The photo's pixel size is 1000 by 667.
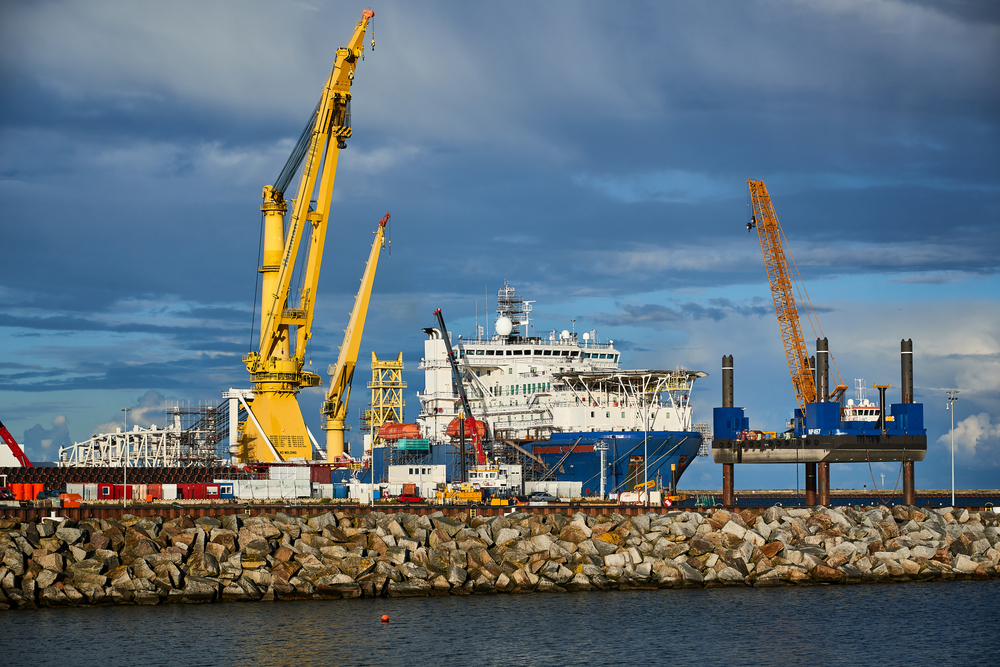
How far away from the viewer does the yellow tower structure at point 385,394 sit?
120 meters

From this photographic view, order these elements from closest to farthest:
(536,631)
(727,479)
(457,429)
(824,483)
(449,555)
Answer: (536,631) < (449,555) < (824,483) < (727,479) < (457,429)

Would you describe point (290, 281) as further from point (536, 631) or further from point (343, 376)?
point (536, 631)

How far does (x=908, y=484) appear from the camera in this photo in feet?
223

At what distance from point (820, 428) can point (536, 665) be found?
4004 cm

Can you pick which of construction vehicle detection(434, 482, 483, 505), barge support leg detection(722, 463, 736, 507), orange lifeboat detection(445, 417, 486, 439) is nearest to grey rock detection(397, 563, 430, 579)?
construction vehicle detection(434, 482, 483, 505)

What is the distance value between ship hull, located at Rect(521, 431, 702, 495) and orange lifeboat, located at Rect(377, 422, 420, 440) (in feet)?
57.1

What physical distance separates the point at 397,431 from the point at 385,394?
12671 millimetres

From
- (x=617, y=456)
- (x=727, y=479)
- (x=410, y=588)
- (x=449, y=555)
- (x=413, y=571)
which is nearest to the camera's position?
(x=410, y=588)

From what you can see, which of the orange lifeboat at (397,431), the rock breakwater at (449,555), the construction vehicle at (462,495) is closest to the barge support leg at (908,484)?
the rock breakwater at (449,555)

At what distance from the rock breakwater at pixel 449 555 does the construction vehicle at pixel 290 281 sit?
3695cm

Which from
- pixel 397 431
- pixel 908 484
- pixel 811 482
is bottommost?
pixel 811 482

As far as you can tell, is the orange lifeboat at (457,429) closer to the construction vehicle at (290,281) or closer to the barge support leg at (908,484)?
the construction vehicle at (290,281)

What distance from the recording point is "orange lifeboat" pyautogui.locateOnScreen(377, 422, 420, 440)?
108 metres

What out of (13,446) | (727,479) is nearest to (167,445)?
(13,446)
